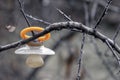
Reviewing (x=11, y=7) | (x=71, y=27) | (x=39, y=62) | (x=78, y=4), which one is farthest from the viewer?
(x=78, y=4)

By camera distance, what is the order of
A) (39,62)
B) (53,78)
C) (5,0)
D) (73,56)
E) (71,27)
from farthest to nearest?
1. (53,78)
2. (73,56)
3. (5,0)
4. (39,62)
5. (71,27)

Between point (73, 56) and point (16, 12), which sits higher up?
point (16, 12)

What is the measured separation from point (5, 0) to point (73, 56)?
2.59 ft

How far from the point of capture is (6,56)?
3.39 meters

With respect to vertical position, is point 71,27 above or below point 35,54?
above

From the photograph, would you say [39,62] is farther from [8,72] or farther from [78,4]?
[78,4]

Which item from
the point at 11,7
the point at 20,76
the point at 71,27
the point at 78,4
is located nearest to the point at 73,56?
the point at 20,76

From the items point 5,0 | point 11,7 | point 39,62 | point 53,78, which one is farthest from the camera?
point 53,78

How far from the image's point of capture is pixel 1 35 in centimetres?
314

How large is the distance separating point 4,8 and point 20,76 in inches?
28.9

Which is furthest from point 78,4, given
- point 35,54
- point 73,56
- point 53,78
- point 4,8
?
point 35,54

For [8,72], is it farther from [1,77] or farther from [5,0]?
[5,0]

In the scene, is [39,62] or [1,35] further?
[1,35]

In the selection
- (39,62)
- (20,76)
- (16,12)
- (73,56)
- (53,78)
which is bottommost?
(53,78)
